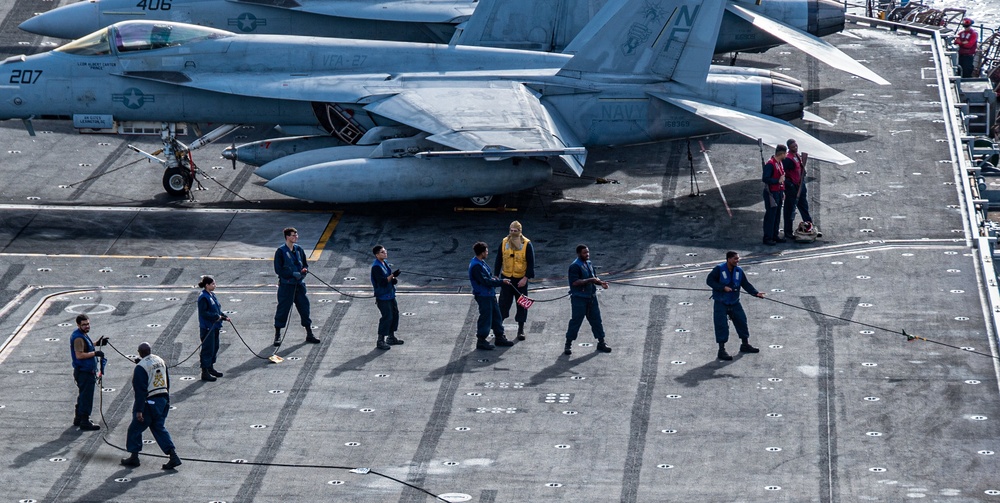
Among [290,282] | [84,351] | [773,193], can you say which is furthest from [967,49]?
[84,351]

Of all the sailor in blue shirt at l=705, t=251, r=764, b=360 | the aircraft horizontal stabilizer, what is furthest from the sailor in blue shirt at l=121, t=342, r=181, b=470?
the aircraft horizontal stabilizer

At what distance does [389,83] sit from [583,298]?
29.1ft

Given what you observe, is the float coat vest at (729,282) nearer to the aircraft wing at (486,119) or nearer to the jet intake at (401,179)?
the aircraft wing at (486,119)

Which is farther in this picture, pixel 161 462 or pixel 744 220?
pixel 744 220

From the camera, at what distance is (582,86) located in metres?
26.9

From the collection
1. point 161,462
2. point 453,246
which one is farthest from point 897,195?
point 161,462

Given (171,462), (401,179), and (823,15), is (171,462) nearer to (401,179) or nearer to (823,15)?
(401,179)

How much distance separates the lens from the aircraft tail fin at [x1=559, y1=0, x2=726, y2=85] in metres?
26.7

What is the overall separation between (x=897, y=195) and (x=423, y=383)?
36.8 feet

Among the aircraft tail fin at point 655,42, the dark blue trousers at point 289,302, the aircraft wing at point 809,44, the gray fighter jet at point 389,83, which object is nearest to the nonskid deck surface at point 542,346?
the dark blue trousers at point 289,302

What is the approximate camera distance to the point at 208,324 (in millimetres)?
19016

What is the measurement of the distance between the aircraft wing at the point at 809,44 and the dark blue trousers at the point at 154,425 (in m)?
17.2

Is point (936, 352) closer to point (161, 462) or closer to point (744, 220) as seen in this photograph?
point (744, 220)

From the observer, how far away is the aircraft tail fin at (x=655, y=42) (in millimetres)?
26734
